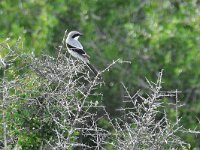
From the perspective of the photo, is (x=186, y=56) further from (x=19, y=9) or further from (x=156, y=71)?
(x=19, y=9)

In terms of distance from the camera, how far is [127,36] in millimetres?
14516

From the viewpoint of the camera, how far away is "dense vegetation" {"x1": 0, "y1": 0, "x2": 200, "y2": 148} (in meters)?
13.1

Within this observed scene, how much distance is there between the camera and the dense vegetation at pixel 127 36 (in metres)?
13.1

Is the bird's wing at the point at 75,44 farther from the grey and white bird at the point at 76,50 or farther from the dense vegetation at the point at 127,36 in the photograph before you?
the dense vegetation at the point at 127,36

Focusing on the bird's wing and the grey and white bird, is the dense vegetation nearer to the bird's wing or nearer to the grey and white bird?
the grey and white bird

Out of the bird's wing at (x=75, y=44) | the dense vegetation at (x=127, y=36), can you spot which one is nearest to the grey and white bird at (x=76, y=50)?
the bird's wing at (x=75, y=44)

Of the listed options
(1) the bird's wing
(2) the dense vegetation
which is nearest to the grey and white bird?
(1) the bird's wing

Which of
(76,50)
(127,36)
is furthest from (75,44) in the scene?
(127,36)

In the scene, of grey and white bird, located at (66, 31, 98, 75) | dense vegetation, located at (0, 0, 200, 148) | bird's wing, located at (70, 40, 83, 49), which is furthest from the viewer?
dense vegetation, located at (0, 0, 200, 148)

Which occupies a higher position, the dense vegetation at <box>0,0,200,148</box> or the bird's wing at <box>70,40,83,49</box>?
the dense vegetation at <box>0,0,200,148</box>

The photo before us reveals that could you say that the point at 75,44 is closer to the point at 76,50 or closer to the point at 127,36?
Answer: the point at 76,50

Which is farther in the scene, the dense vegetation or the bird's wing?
the dense vegetation

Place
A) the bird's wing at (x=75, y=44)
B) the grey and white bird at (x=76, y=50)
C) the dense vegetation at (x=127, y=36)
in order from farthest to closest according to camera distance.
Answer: the dense vegetation at (x=127, y=36), the bird's wing at (x=75, y=44), the grey and white bird at (x=76, y=50)

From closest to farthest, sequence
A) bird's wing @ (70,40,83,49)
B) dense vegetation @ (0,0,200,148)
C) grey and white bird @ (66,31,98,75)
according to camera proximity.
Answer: grey and white bird @ (66,31,98,75) < bird's wing @ (70,40,83,49) < dense vegetation @ (0,0,200,148)
